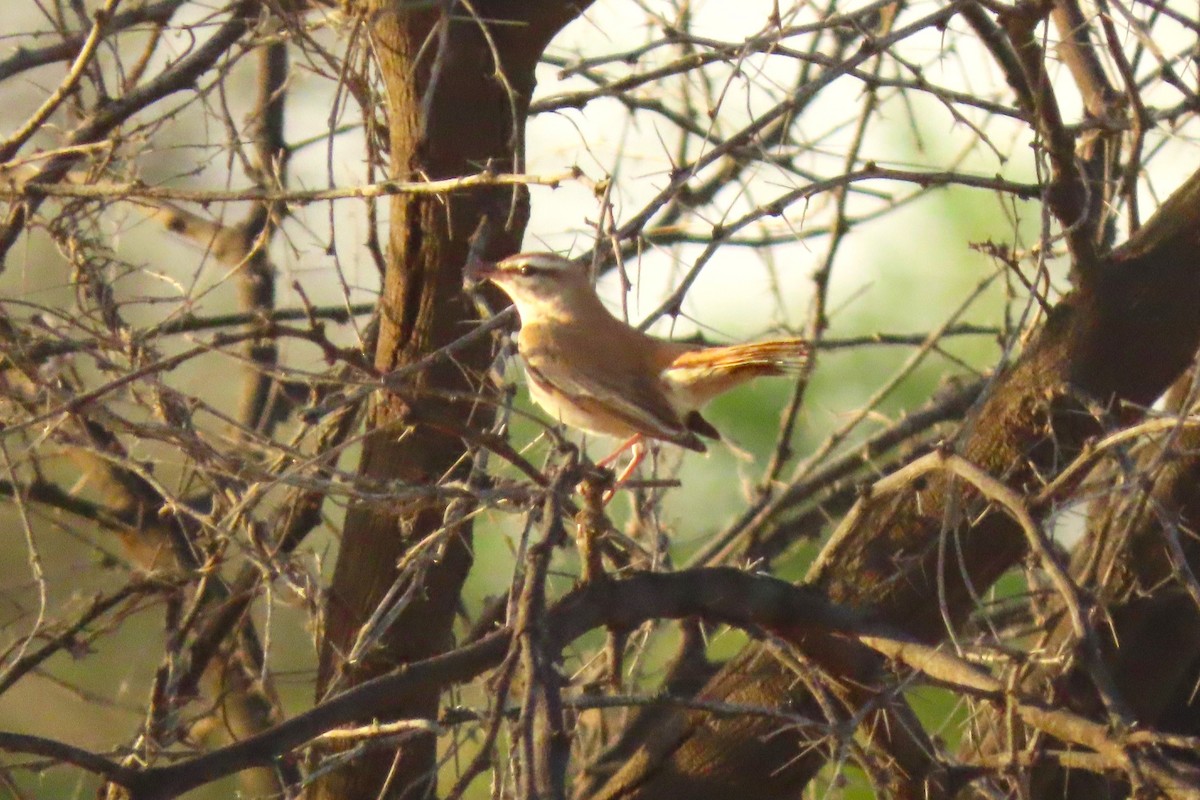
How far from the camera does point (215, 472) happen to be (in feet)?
11.8

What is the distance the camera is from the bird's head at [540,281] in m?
4.46

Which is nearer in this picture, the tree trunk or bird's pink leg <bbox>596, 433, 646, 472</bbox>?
the tree trunk

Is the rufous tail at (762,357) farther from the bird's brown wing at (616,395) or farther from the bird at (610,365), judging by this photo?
the bird's brown wing at (616,395)

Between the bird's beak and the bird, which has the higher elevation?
the bird's beak

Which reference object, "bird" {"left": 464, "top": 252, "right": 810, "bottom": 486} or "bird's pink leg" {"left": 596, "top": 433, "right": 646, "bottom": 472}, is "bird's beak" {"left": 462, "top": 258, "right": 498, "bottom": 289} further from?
"bird's pink leg" {"left": 596, "top": 433, "right": 646, "bottom": 472}

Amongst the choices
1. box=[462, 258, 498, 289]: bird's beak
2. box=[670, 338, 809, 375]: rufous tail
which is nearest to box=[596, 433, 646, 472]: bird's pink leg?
box=[670, 338, 809, 375]: rufous tail

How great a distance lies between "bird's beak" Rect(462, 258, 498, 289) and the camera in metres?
3.77

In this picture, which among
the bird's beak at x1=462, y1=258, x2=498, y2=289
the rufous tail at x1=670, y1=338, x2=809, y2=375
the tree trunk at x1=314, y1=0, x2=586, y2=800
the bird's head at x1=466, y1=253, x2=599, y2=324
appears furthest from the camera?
the bird's head at x1=466, y1=253, x2=599, y2=324

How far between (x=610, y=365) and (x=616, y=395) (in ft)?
1.03

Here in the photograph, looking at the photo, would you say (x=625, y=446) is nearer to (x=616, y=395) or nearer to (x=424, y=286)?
(x=616, y=395)

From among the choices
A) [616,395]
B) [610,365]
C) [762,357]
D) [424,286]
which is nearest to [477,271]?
[424,286]

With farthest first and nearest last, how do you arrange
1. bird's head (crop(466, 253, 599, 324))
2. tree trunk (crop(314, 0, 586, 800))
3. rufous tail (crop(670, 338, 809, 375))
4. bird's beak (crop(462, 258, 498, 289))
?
bird's head (crop(466, 253, 599, 324)), tree trunk (crop(314, 0, 586, 800)), rufous tail (crop(670, 338, 809, 375)), bird's beak (crop(462, 258, 498, 289))

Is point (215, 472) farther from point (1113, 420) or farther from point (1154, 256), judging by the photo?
point (1154, 256)

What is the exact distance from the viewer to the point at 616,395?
4.45 meters
